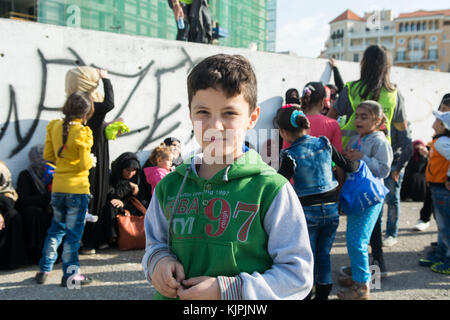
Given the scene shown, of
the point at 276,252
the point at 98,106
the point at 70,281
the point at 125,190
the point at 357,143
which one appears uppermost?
the point at 98,106

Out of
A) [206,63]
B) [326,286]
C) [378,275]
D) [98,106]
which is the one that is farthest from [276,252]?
[98,106]

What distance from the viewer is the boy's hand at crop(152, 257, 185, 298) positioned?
46.0 inches

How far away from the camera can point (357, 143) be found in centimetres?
338

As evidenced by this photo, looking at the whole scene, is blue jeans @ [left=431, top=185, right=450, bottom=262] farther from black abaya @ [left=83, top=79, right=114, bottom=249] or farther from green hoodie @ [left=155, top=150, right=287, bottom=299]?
black abaya @ [left=83, top=79, right=114, bottom=249]

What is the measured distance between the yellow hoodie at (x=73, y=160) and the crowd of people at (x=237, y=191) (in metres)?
0.01

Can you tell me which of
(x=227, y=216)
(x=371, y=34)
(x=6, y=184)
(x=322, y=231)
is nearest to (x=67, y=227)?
(x=6, y=184)

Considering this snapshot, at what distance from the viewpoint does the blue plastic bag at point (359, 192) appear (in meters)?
2.96

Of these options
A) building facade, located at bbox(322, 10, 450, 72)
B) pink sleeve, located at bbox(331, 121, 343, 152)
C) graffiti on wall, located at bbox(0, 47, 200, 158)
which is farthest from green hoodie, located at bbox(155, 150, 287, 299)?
building facade, located at bbox(322, 10, 450, 72)

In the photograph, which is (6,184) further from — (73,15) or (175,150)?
(73,15)

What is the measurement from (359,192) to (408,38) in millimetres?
78252

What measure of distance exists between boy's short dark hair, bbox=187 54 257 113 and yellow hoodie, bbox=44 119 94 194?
2438 millimetres

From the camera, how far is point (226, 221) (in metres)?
1.24
